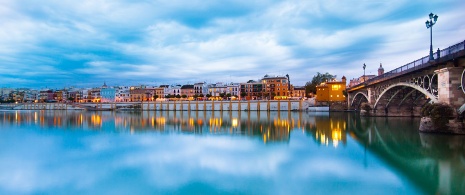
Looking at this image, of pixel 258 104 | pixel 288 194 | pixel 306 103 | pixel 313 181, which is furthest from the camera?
pixel 258 104

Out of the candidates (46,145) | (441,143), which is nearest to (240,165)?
(441,143)

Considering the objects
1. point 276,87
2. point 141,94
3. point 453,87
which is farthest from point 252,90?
point 453,87

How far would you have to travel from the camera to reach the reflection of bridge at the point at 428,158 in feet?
34.0

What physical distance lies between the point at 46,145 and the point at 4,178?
1064 centimetres

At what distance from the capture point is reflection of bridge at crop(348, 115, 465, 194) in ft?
34.0

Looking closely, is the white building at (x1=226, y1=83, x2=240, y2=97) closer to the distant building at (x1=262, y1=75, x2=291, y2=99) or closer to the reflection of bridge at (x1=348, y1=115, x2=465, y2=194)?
the distant building at (x1=262, y1=75, x2=291, y2=99)

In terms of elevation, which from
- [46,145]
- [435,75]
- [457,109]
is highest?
[435,75]

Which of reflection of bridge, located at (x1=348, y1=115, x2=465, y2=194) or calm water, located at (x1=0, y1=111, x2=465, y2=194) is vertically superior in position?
reflection of bridge, located at (x1=348, y1=115, x2=465, y2=194)

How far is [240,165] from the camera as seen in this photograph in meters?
14.2

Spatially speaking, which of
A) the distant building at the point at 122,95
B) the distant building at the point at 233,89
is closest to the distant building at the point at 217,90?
the distant building at the point at 233,89

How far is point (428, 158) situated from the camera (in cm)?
1430

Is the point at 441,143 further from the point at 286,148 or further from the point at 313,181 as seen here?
the point at 313,181

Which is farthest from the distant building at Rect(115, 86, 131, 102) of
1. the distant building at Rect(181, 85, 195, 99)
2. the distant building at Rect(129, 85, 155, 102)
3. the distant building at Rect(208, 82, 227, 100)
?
the distant building at Rect(208, 82, 227, 100)

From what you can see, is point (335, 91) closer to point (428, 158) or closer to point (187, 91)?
point (428, 158)
